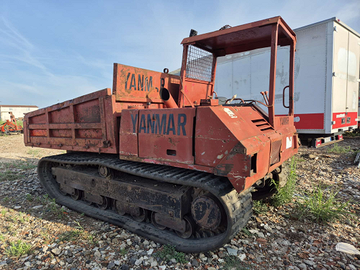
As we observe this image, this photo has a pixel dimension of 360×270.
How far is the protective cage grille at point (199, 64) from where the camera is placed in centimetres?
363

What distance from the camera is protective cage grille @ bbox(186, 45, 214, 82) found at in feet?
11.9

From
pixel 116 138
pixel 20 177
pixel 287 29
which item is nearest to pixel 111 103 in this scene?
pixel 116 138

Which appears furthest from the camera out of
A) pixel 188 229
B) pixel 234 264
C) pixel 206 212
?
pixel 188 229

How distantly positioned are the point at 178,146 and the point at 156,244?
4.30 ft

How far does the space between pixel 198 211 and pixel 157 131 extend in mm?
1073

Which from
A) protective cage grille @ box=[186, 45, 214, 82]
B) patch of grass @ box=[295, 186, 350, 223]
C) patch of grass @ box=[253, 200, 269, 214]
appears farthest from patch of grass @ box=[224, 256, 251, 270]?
protective cage grille @ box=[186, 45, 214, 82]

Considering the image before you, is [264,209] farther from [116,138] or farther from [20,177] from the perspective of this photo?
[20,177]

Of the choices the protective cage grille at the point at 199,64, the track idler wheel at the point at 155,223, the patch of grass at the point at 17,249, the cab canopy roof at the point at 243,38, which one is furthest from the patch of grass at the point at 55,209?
the cab canopy roof at the point at 243,38

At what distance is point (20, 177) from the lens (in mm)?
6074

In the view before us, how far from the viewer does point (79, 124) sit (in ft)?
12.6

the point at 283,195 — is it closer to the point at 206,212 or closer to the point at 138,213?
the point at 206,212

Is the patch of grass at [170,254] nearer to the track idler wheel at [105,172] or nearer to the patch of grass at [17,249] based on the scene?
the track idler wheel at [105,172]

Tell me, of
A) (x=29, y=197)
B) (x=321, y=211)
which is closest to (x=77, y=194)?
(x=29, y=197)

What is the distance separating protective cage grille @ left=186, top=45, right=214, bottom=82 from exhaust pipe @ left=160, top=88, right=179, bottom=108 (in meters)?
0.46
